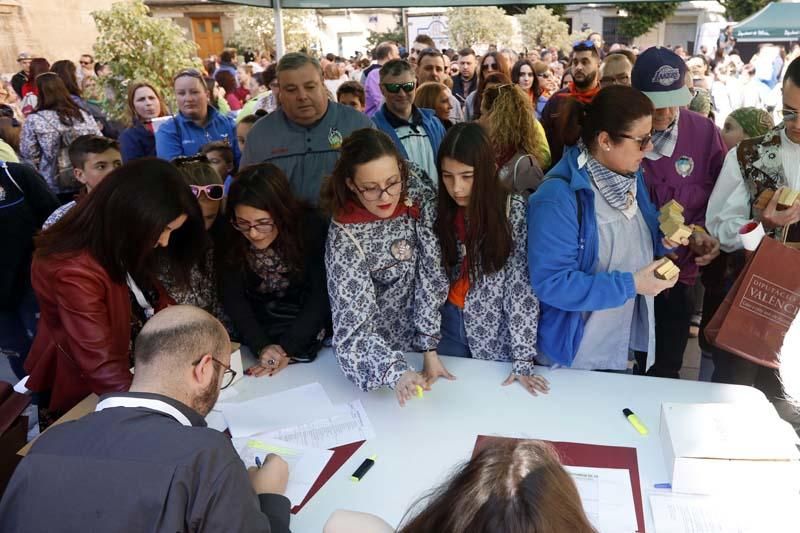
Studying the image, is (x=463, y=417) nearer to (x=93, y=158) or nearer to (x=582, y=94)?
(x=93, y=158)

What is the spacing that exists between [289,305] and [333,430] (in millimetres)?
652

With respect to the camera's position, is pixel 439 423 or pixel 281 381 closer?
pixel 439 423

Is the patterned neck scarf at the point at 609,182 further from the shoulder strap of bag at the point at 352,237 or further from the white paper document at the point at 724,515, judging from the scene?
the white paper document at the point at 724,515

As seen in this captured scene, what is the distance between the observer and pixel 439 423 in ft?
5.50

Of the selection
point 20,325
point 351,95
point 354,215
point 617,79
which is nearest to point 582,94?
point 617,79

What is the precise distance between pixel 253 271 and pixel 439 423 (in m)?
0.92

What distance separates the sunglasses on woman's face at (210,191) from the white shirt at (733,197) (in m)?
1.91

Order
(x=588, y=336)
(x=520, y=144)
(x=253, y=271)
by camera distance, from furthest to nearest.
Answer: (x=520, y=144) < (x=253, y=271) < (x=588, y=336)

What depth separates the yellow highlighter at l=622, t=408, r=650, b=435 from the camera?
1593mm

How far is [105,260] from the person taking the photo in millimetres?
1723

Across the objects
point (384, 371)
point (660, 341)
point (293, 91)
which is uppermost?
point (293, 91)

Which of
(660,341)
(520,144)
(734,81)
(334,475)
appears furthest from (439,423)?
(734,81)

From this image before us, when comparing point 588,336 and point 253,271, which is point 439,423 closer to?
point 588,336

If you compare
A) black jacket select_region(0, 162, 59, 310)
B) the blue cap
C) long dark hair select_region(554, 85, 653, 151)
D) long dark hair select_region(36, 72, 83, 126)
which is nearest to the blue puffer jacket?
the blue cap
